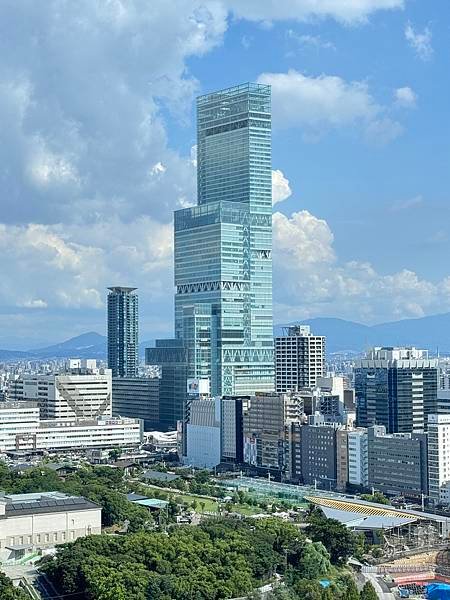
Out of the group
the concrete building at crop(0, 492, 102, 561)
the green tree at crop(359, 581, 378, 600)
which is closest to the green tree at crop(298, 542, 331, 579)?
the green tree at crop(359, 581, 378, 600)

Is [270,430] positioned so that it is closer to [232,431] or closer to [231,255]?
[232,431]

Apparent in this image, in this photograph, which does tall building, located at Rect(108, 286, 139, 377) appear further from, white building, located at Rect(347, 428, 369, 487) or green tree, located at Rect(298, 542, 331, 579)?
green tree, located at Rect(298, 542, 331, 579)

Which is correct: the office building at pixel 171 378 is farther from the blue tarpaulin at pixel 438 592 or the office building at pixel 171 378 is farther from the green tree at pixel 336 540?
the blue tarpaulin at pixel 438 592

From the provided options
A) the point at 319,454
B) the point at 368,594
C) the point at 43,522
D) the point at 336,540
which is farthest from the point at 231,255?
the point at 368,594

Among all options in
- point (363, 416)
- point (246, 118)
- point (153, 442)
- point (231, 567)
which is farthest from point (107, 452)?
point (231, 567)

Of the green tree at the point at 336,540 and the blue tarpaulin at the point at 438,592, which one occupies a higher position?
the green tree at the point at 336,540

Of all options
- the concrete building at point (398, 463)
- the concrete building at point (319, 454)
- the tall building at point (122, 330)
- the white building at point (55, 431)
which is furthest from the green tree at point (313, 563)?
the tall building at point (122, 330)
